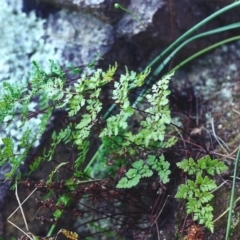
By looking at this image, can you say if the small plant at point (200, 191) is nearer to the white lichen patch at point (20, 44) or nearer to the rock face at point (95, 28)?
the rock face at point (95, 28)

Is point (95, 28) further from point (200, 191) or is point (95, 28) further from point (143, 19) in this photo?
point (200, 191)

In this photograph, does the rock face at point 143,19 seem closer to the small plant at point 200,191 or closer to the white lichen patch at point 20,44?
the white lichen patch at point 20,44

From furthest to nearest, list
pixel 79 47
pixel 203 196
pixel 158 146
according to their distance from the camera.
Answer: pixel 79 47
pixel 158 146
pixel 203 196

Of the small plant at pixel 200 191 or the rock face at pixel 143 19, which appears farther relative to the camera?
the rock face at pixel 143 19

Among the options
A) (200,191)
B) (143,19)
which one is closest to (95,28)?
(143,19)

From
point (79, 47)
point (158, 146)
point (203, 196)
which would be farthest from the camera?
point (79, 47)

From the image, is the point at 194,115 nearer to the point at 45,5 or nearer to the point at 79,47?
the point at 79,47

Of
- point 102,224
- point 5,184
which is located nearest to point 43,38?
point 5,184

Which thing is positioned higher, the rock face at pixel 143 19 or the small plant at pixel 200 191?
the rock face at pixel 143 19

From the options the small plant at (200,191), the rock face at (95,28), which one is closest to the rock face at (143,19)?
the rock face at (95,28)
